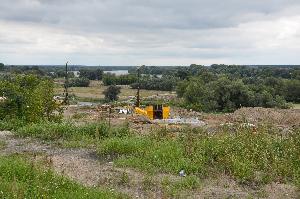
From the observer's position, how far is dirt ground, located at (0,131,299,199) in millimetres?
6227

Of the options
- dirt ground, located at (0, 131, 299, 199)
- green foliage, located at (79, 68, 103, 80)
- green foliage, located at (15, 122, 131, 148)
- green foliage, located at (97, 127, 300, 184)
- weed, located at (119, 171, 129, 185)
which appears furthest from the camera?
green foliage, located at (79, 68, 103, 80)

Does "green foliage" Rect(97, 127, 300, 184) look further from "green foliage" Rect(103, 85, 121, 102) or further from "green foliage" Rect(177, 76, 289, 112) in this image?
"green foliage" Rect(103, 85, 121, 102)

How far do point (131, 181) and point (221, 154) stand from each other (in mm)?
2005

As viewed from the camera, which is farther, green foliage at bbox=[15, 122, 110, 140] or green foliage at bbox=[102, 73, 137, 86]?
green foliage at bbox=[102, 73, 137, 86]

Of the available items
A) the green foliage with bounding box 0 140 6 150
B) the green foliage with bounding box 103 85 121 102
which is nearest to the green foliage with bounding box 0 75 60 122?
the green foliage with bounding box 0 140 6 150

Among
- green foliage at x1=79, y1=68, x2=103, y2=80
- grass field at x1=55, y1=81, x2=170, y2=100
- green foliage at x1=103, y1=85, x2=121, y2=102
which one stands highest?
green foliage at x1=79, y1=68, x2=103, y2=80

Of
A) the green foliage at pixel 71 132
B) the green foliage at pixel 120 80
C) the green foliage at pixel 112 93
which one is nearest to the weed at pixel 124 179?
the green foliage at pixel 71 132

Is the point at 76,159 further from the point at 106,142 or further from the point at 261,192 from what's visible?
the point at 261,192

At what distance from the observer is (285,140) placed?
8.63 meters

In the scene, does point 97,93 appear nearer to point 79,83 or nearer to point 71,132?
point 79,83

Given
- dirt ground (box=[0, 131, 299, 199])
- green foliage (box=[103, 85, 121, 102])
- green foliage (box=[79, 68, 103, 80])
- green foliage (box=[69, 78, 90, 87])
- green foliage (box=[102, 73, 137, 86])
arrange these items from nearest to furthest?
1. dirt ground (box=[0, 131, 299, 199])
2. green foliage (box=[103, 85, 121, 102])
3. green foliage (box=[69, 78, 90, 87])
4. green foliage (box=[102, 73, 137, 86])
5. green foliage (box=[79, 68, 103, 80])

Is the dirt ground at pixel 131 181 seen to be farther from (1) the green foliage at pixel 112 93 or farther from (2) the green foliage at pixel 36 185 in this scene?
(1) the green foliage at pixel 112 93

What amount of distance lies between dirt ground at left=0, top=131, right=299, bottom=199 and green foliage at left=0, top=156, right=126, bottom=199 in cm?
35

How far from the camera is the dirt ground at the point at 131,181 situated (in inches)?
245
